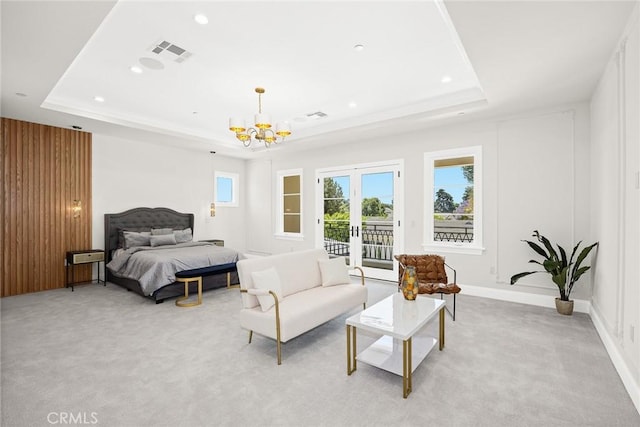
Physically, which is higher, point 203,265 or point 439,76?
point 439,76

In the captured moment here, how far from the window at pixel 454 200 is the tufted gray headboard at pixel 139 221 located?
5.35 metres

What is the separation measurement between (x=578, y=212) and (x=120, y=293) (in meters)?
7.10

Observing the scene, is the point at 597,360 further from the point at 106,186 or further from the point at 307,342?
the point at 106,186

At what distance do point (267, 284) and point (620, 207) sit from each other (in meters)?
3.34

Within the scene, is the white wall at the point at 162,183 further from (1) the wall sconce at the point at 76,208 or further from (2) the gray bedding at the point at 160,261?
(2) the gray bedding at the point at 160,261

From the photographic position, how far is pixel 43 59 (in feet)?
10.2

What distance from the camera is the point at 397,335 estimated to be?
89.3 inches

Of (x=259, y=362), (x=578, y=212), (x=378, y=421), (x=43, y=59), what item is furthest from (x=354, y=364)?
(x=43, y=59)

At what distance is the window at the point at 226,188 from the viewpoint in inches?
314

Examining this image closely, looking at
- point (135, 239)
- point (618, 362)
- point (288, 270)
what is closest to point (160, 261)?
point (135, 239)

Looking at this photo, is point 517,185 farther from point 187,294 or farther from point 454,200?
point 187,294

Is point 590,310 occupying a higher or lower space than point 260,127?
lower

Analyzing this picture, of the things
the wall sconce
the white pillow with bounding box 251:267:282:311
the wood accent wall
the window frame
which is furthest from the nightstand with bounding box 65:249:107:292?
the white pillow with bounding box 251:267:282:311

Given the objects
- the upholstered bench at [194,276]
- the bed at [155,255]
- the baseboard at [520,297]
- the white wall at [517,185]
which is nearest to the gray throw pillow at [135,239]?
the bed at [155,255]
